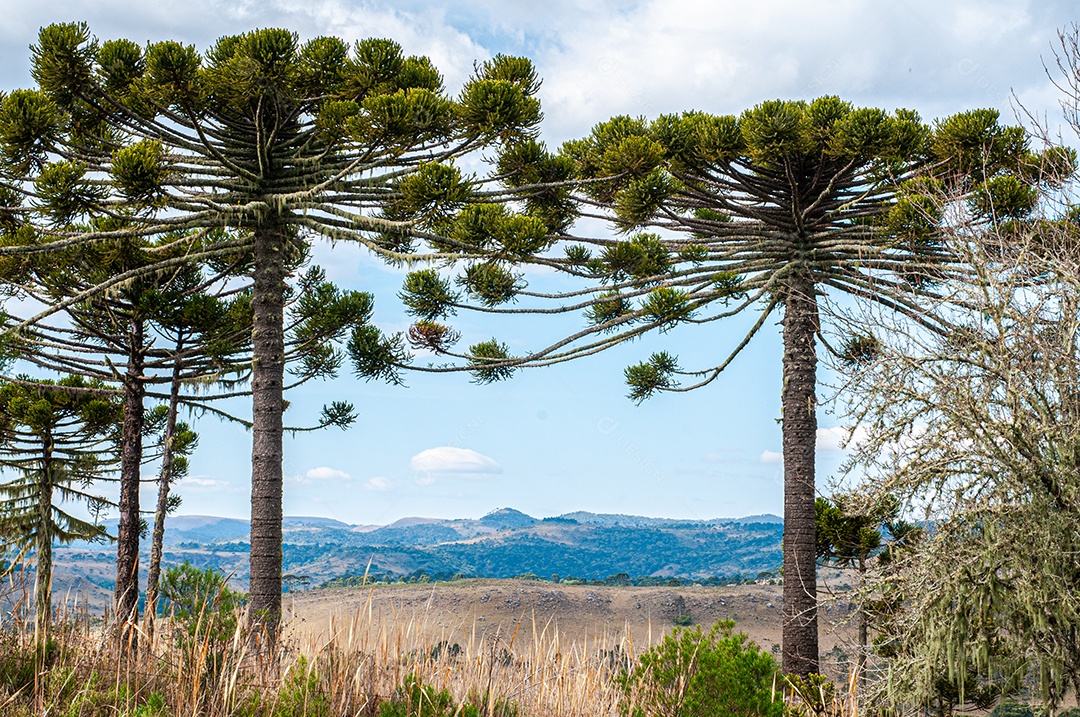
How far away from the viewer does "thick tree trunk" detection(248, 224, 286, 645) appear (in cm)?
969

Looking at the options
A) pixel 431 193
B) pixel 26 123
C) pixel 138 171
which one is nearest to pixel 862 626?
pixel 431 193

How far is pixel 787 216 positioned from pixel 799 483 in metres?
3.70

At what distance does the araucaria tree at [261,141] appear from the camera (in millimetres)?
9250

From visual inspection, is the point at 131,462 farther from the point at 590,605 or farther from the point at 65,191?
the point at 590,605

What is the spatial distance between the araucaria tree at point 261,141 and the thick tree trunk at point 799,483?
14.1 ft

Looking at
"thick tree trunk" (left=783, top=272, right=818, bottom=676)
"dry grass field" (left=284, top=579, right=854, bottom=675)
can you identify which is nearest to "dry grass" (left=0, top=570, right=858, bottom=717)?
"thick tree trunk" (left=783, top=272, right=818, bottom=676)

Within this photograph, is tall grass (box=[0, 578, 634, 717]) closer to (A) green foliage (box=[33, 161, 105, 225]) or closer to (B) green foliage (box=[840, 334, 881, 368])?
(A) green foliage (box=[33, 161, 105, 225])

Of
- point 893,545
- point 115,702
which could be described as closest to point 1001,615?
point 893,545

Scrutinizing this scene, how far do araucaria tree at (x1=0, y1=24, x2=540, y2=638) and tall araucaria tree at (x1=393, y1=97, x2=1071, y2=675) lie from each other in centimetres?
162

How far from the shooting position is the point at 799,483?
11094 millimetres

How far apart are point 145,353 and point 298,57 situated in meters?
7.26

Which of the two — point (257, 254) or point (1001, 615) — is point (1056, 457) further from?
point (257, 254)

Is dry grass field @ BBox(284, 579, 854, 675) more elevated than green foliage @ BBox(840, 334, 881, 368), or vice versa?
green foliage @ BBox(840, 334, 881, 368)

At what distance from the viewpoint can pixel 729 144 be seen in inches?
454
